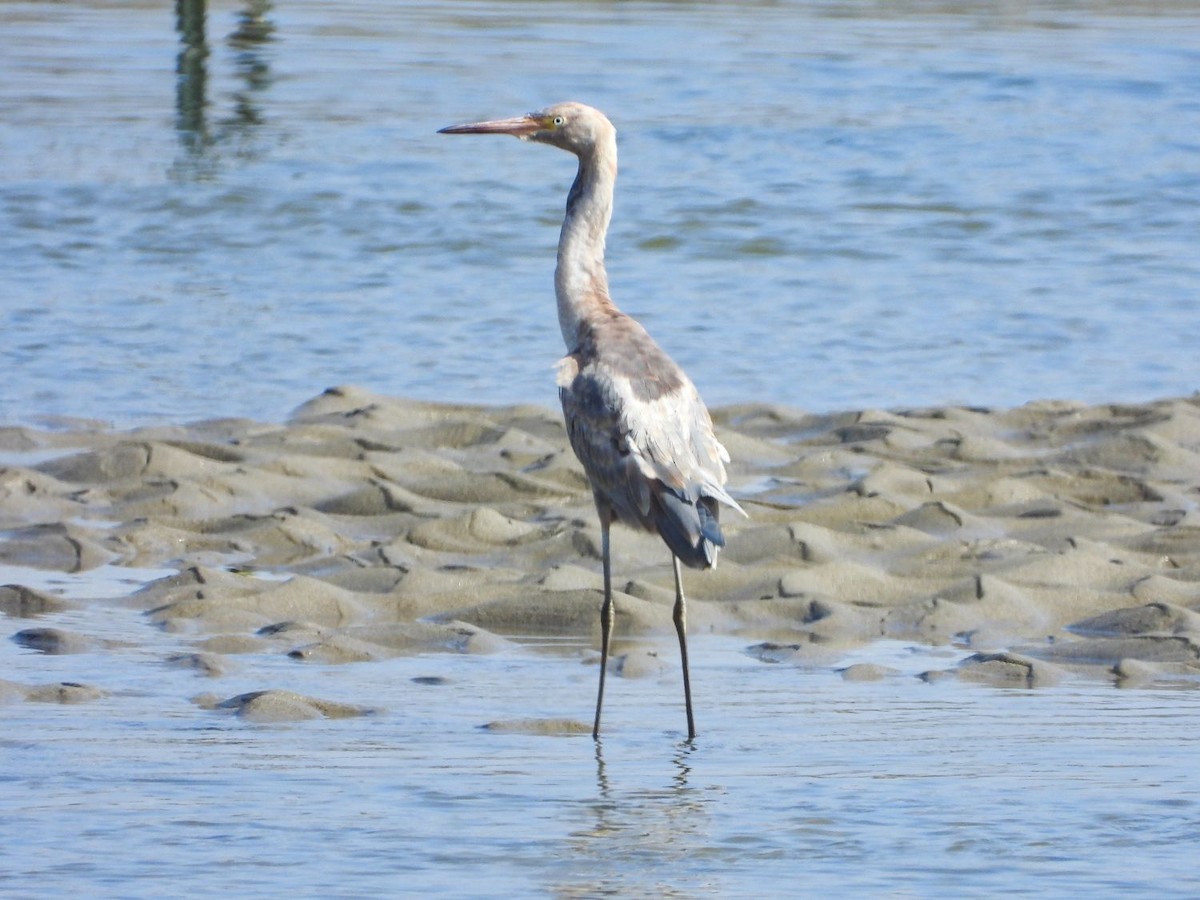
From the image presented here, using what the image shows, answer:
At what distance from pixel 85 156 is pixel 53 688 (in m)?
12.8

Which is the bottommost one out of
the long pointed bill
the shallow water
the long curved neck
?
the shallow water

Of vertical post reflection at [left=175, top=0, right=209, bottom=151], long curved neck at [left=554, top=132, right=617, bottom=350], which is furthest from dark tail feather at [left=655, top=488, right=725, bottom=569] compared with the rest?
vertical post reflection at [left=175, top=0, right=209, bottom=151]

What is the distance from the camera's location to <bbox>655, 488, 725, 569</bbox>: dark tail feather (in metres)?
6.04

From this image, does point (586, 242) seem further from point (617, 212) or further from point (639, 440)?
point (617, 212)

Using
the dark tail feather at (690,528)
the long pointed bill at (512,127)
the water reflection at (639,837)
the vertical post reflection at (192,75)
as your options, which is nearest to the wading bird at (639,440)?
the dark tail feather at (690,528)

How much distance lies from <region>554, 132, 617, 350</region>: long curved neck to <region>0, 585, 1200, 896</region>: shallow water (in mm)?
1132

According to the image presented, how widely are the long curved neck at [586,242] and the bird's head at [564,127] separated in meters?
0.02

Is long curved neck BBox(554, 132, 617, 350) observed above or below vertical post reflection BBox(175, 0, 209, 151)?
above

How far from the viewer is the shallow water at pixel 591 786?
15.5ft

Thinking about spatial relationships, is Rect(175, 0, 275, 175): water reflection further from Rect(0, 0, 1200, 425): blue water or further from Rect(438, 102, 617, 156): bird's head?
Rect(438, 102, 617, 156): bird's head

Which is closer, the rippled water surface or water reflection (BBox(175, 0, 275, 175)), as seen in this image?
the rippled water surface

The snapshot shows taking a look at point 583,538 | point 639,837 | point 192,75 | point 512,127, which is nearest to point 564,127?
point 512,127

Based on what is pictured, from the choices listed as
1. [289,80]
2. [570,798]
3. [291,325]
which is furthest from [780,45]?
[570,798]

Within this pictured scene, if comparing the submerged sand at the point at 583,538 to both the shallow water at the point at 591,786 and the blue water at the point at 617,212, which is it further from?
the blue water at the point at 617,212
